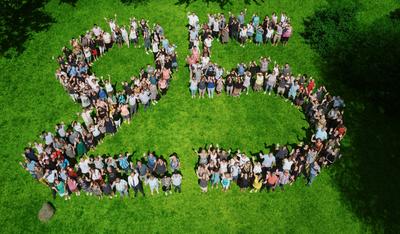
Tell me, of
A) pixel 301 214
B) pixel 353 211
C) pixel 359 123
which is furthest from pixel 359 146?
pixel 301 214

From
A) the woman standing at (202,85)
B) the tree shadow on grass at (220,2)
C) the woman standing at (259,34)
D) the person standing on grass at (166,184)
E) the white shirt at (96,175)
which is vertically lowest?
the person standing on grass at (166,184)

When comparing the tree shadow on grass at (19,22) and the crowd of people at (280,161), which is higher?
the tree shadow on grass at (19,22)

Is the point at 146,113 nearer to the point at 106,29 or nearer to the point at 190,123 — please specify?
the point at 190,123

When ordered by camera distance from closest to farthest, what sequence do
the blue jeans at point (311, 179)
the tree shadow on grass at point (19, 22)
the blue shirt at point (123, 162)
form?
the blue shirt at point (123, 162), the blue jeans at point (311, 179), the tree shadow on grass at point (19, 22)

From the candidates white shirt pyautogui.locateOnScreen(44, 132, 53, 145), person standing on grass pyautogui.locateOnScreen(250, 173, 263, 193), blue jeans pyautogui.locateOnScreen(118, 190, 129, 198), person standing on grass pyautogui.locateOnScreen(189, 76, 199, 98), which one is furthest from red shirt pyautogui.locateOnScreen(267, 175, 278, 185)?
white shirt pyautogui.locateOnScreen(44, 132, 53, 145)

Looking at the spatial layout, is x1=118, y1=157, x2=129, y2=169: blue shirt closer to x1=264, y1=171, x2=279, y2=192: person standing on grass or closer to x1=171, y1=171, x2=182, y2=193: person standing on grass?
x1=171, y1=171, x2=182, y2=193: person standing on grass

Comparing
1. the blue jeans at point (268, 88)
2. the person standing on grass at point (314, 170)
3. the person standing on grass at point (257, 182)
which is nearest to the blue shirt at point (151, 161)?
the person standing on grass at point (257, 182)

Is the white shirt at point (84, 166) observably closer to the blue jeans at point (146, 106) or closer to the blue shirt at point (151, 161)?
the blue shirt at point (151, 161)
